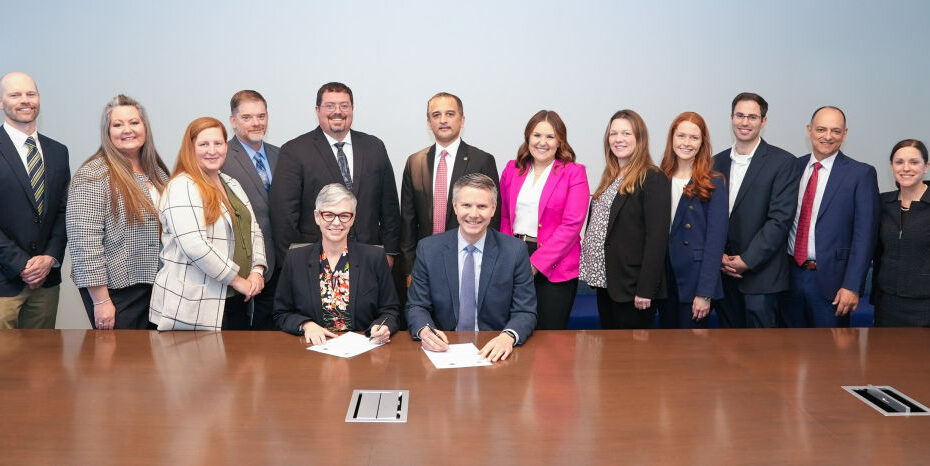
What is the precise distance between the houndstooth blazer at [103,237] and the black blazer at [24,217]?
0.43m

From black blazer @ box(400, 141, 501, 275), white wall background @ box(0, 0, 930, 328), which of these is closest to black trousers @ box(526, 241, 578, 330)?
black blazer @ box(400, 141, 501, 275)

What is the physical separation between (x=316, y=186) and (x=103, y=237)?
3.49 feet

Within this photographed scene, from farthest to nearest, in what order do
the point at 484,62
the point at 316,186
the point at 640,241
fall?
the point at 484,62 < the point at 316,186 < the point at 640,241

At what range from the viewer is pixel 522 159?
3.80m

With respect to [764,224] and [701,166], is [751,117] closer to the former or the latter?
[701,166]

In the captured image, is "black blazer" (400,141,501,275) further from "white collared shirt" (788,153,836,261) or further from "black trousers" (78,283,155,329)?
"white collared shirt" (788,153,836,261)

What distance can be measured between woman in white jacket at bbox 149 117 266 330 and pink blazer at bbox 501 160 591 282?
141 centimetres

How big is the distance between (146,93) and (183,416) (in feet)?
12.8

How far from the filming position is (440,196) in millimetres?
3914

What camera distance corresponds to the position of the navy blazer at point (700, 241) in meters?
3.52

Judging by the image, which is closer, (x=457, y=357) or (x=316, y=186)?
(x=457, y=357)

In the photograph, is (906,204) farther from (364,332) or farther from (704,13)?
(364,332)

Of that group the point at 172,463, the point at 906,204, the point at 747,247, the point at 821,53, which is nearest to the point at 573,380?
the point at 172,463

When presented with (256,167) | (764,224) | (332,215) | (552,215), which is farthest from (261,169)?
(764,224)
